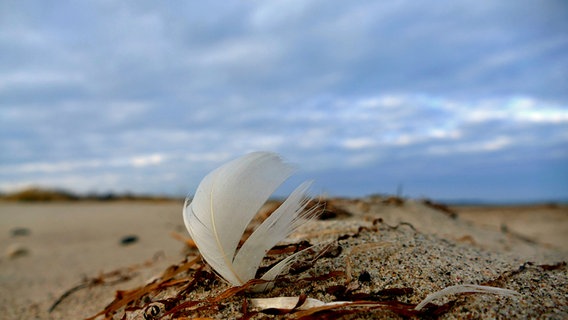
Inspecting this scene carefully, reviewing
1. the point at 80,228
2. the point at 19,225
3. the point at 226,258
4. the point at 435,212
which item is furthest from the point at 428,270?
the point at 19,225

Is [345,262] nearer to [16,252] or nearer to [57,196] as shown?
[16,252]

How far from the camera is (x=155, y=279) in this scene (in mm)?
2412

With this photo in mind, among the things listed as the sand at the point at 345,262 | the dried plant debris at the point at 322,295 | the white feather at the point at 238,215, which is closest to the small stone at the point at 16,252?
the sand at the point at 345,262

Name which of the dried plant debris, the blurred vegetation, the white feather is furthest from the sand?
the blurred vegetation

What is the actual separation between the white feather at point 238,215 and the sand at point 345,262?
16 cm

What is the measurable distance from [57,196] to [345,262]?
37.0ft

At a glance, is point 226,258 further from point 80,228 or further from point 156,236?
point 80,228

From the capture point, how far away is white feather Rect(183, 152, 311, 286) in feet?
5.34

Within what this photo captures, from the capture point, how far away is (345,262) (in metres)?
1.91

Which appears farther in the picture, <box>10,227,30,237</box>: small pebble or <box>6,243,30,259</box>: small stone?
<box>10,227,30,237</box>: small pebble

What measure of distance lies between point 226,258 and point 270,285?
239 mm

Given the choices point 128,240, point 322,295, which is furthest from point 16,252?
point 322,295

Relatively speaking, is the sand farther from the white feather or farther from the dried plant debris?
the white feather

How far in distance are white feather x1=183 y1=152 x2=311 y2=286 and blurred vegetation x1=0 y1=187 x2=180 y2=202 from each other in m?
9.35
